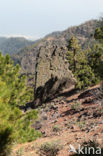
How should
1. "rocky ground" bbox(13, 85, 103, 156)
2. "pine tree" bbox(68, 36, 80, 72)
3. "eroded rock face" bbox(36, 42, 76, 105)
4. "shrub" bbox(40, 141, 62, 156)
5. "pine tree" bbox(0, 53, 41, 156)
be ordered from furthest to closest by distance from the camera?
1. "pine tree" bbox(68, 36, 80, 72)
2. "eroded rock face" bbox(36, 42, 76, 105)
3. "rocky ground" bbox(13, 85, 103, 156)
4. "shrub" bbox(40, 141, 62, 156)
5. "pine tree" bbox(0, 53, 41, 156)

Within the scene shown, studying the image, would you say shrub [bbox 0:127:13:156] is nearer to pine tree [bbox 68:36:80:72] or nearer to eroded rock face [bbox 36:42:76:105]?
eroded rock face [bbox 36:42:76:105]

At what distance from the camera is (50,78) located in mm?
27125

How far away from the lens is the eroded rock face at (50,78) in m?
26.9

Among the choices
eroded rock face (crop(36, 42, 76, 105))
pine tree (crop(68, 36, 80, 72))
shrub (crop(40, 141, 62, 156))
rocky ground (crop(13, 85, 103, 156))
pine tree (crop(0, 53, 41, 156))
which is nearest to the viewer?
pine tree (crop(0, 53, 41, 156))

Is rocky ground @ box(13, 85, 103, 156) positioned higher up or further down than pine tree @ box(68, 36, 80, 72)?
further down

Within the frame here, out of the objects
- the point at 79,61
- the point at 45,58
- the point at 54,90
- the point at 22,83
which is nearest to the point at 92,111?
the point at 22,83

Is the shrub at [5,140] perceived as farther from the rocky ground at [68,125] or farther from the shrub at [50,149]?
the shrub at [50,149]

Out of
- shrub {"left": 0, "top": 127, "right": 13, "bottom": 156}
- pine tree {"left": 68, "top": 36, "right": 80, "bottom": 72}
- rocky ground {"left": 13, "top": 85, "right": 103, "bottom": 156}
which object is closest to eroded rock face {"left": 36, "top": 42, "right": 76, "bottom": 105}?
pine tree {"left": 68, "top": 36, "right": 80, "bottom": 72}

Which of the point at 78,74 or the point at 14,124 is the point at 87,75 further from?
the point at 14,124

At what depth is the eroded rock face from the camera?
1061 inches

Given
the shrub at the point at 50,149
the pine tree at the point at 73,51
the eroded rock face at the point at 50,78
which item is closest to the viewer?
the shrub at the point at 50,149

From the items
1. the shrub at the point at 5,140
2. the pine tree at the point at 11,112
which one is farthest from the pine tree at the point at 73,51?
the shrub at the point at 5,140

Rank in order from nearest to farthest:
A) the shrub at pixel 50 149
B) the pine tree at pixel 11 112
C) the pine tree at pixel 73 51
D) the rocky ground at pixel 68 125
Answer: the pine tree at pixel 11 112
the shrub at pixel 50 149
the rocky ground at pixel 68 125
the pine tree at pixel 73 51

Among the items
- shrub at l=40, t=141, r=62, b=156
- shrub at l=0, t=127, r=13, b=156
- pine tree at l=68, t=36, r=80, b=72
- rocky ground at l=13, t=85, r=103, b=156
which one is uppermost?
pine tree at l=68, t=36, r=80, b=72
